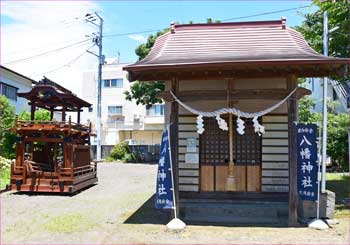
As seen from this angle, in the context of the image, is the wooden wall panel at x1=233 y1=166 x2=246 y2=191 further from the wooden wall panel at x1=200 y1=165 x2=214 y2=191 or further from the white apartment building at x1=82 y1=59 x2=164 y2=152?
the white apartment building at x1=82 y1=59 x2=164 y2=152

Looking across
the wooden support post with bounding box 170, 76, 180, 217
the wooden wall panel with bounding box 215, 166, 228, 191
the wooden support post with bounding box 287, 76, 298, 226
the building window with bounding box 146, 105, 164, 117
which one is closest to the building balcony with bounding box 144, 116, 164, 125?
the building window with bounding box 146, 105, 164, 117

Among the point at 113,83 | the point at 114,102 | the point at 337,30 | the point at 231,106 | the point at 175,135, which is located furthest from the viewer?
the point at 114,102

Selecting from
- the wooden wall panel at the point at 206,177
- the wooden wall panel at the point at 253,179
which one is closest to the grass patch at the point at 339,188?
the wooden wall panel at the point at 253,179

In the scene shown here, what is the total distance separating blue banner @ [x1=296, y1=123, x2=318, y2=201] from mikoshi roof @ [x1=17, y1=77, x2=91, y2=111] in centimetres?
889

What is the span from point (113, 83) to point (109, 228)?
37255mm

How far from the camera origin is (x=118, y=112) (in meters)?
45.6

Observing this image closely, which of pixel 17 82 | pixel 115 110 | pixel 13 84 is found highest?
pixel 17 82

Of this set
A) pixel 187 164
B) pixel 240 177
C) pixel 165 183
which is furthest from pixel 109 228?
pixel 240 177

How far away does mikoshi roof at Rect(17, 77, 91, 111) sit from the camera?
14.9m

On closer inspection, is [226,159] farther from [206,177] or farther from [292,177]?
[292,177]

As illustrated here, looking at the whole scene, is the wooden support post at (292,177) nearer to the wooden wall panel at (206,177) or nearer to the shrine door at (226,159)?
the shrine door at (226,159)

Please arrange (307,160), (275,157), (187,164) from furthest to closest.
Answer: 1. (187,164)
2. (275,157)
3. (307,160)

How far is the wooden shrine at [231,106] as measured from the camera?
393 inches

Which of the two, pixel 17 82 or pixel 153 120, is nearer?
pixel 17 82
